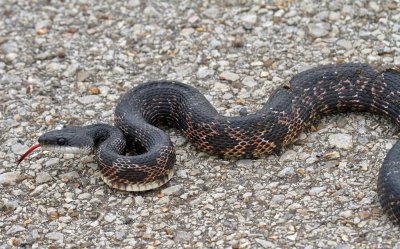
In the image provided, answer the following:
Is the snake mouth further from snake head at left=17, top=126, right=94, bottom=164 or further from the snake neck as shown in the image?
the snake neck

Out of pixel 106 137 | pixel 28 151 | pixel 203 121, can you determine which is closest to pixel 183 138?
pixel 203 121

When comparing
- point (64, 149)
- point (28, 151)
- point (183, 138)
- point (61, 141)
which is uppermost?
point (61, 141)

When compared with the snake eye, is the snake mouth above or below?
below

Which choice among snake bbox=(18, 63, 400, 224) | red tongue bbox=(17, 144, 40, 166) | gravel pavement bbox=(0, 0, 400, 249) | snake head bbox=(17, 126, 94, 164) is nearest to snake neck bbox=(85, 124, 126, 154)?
snake bbox=(18, 63, 400, 224)

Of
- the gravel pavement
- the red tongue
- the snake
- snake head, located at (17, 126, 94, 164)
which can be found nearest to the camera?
the gravel pavement

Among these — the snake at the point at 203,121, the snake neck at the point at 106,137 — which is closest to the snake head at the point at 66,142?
the snake at the point at 203,121

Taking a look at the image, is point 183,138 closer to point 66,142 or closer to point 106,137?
point 106,137

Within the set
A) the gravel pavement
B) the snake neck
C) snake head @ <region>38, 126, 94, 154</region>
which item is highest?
snake head @ <region>38, 126, 94, 154</region>
